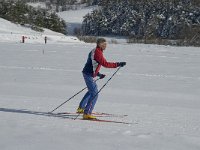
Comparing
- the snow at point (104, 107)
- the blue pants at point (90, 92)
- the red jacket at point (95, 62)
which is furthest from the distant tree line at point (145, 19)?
→ the red jacket at point (95, 62)

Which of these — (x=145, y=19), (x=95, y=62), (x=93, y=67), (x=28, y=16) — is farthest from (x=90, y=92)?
(x=145, y=19)

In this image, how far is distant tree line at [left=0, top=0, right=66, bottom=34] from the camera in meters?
70.1

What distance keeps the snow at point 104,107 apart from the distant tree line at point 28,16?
4641 centimetres

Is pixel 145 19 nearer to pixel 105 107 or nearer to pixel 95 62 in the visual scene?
pixel 105 107

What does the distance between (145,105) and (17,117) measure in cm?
413

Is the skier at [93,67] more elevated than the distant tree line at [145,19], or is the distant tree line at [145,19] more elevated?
the skier at [93,67]

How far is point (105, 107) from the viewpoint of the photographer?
464 inches

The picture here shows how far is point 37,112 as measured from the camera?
10477 mm

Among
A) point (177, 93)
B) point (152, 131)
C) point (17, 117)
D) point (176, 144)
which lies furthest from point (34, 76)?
point (176, 144)

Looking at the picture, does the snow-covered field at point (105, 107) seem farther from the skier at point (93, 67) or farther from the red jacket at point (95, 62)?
the red jacket at point (95, 62)

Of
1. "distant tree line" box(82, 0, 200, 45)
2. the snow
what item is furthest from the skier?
"distant tree line" box(82, 0, 200, 45)

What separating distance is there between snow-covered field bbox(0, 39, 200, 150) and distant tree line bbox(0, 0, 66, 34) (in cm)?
4650

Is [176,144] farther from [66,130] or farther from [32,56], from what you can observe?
[32,56]

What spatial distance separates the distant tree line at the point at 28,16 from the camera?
230 feet
